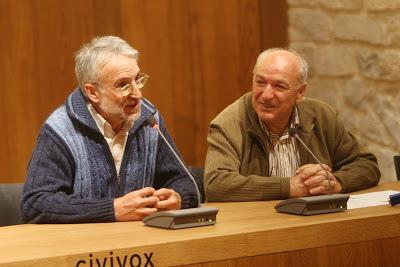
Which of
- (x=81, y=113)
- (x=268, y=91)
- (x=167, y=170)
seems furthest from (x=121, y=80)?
(x=268, y=91)

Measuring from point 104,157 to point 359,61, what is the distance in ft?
6.87

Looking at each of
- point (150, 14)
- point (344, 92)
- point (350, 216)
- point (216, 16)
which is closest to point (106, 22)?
point (150, 14)

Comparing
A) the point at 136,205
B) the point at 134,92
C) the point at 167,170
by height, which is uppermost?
the point at 134,92

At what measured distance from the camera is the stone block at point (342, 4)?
518 cm

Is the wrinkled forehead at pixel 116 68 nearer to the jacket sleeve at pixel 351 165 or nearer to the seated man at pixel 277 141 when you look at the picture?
the seated man at pixel 277 141

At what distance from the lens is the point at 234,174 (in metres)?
3.89

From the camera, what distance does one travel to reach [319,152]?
13.7ft

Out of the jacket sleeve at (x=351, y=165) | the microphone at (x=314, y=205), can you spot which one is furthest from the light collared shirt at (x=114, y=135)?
the jacket sleeve at (x=351, y=165)

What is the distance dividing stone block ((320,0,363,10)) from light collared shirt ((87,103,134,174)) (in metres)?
1.98

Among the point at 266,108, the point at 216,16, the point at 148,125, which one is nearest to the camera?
the point at 148,125

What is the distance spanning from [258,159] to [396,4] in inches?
54.4

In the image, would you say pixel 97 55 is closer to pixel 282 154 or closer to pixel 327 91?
pixel 282 154

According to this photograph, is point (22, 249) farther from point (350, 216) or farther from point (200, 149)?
point (200, 149)

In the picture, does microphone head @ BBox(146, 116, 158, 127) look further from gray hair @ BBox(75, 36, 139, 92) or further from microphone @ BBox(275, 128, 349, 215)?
microphone @ BBox(275, 128, 349, 215)
